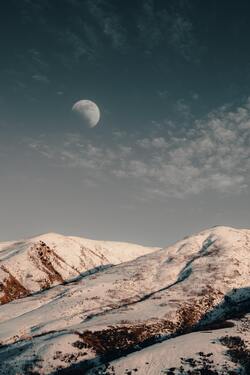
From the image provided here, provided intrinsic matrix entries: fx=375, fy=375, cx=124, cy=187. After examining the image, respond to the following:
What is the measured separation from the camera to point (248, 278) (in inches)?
3782

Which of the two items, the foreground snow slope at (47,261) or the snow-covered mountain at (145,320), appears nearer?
the snow-covered mountain at (145,320)

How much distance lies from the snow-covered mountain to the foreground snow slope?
17096mm

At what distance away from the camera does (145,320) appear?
65938 mm

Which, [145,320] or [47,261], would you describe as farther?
[47,261]

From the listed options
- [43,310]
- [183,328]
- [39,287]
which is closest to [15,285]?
[39,287]

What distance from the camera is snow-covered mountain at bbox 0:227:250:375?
45.3m

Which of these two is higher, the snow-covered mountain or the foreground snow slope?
the foreground snow slope

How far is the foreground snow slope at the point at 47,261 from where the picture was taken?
113 meters

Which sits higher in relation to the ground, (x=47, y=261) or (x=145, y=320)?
(x=47, y=261)

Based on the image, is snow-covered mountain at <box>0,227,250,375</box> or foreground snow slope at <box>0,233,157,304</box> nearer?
snow-covered mountain at <box>0,227,250,375</box>

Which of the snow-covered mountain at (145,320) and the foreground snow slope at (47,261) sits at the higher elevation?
the foreground snow slope at (47,261)

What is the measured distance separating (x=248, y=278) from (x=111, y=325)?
48274 millimetres

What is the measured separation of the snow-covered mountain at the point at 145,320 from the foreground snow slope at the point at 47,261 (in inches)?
673

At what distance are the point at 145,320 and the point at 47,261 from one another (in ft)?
244
